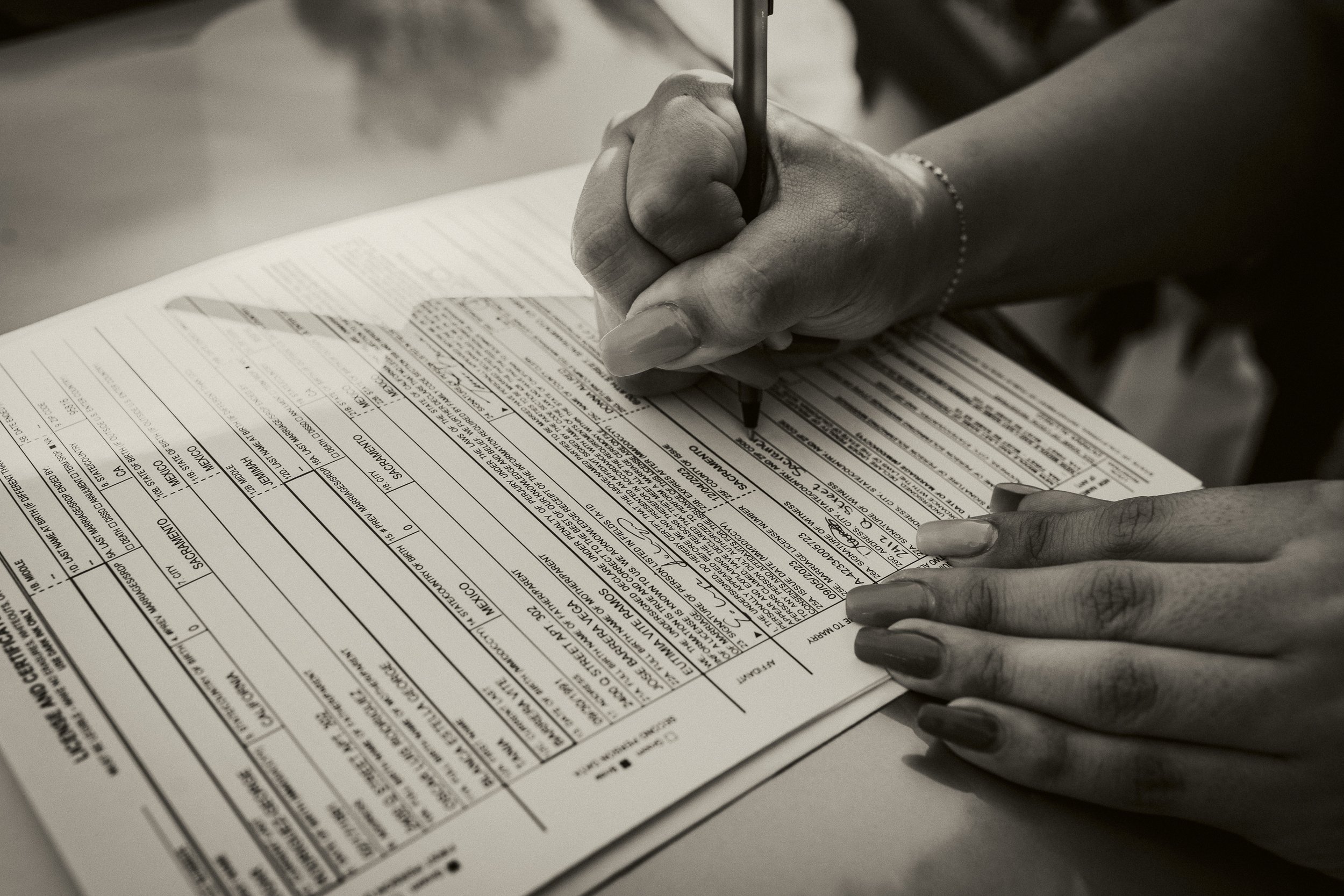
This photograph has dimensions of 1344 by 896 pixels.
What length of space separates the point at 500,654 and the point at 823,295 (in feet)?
0.94

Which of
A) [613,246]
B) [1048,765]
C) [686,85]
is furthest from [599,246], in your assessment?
[1048,765]

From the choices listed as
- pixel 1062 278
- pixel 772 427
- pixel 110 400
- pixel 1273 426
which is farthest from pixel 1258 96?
pixel 110 400

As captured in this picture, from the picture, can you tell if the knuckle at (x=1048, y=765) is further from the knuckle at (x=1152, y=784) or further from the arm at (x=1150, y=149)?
the arm at (x=1150, y=149)

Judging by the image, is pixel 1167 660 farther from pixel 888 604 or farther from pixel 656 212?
pixel 656 212

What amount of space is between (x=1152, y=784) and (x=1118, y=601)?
0.08 m

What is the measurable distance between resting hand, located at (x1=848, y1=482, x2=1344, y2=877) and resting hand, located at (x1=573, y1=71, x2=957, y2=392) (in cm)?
17

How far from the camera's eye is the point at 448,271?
0.69 metres

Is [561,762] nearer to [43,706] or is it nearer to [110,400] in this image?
[43,706]

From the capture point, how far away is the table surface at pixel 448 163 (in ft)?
1.29

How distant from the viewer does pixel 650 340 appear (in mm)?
535

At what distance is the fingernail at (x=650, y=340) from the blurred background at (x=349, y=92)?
312 millimetres

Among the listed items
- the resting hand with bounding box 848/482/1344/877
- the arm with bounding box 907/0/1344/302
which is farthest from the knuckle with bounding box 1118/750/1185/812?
the arm with bounding box 907/0/1344/302

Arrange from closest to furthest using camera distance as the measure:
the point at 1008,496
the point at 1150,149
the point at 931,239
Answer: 1. the point at 1008,496
2. the point at 931,239
3. the point at 1150,149

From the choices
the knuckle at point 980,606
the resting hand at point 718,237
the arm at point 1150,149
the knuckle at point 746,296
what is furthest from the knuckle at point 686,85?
the knuckle at point 980,606
